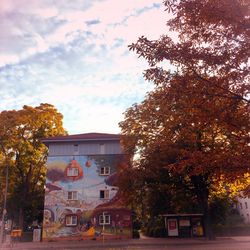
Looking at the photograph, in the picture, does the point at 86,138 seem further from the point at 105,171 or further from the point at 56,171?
the point at 56,171

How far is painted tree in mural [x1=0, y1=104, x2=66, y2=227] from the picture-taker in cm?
4438

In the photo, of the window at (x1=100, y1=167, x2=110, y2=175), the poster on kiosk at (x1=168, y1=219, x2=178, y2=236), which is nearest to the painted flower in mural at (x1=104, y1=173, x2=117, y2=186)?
the window at (x1=100, y1=167, x2=110, y2=175)

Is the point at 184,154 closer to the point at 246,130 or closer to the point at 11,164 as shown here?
the point at 246,130

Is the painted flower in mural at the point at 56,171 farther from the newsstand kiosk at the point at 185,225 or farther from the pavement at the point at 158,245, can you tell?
the newsstand kiosk at the point at 185,225

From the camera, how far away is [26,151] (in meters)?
45.2

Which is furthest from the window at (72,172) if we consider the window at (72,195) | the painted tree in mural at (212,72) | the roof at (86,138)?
the painted tree in mural at (212,72)

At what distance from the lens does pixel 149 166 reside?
3070cm

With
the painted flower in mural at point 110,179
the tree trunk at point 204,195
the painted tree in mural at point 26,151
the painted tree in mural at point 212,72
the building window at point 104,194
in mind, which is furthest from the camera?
the painted tree in mural at point 26,151

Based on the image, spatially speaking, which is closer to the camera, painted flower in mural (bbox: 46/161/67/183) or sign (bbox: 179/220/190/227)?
sign (bbox: 179/220/190/227)

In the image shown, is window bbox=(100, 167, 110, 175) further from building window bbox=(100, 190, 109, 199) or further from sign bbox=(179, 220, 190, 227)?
sign bbox=(179, 220, 190, 227)

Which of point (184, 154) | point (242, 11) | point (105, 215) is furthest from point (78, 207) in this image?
point (242, 11)

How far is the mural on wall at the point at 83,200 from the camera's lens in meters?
38.5

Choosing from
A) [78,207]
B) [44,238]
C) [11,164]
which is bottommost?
[44,238]

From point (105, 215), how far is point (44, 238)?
7.31 metres
